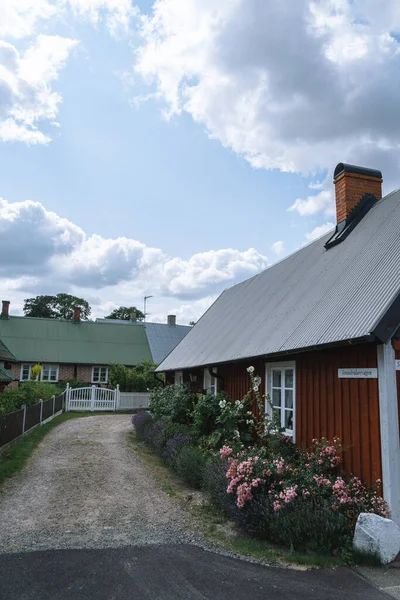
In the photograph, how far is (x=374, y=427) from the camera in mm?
5973

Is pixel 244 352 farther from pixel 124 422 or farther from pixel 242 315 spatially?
pixel 124 422

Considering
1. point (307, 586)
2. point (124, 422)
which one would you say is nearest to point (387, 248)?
point (307, 586)

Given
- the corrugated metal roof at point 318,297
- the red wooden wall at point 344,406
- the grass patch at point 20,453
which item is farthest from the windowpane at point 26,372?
the red wooden wall at point 344,406

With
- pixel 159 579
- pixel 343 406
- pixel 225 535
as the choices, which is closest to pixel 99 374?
pixel 225 535

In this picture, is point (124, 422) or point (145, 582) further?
point (124, 422)

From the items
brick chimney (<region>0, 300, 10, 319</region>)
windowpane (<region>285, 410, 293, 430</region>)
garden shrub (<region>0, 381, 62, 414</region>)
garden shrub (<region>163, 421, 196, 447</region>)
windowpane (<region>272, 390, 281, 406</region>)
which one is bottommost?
garden shrub (<region>163, 421, 196, 447</region>)

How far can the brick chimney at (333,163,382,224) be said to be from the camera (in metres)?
10.9

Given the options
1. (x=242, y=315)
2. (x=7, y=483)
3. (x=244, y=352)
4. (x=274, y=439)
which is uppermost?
(x=242, y=315)

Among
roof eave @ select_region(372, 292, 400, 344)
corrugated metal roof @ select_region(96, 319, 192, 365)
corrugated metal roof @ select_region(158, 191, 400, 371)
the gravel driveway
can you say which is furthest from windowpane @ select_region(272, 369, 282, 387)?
corrugated metal roof @ select_region(96, 319, 192, 365)

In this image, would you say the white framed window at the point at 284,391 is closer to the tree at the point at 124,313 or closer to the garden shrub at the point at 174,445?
the garden shrub at the point at 174,445

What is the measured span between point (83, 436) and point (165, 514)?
29.1ft

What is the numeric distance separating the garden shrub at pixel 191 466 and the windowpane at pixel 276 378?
206 cm

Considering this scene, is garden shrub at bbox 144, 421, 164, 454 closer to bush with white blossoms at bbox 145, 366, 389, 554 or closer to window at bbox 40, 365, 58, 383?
bush with white blossoms at bbox 145, 366, 389, 554

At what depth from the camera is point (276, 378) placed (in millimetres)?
9258
